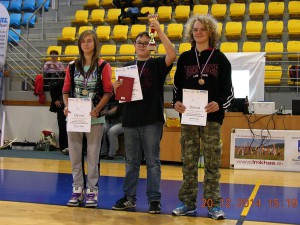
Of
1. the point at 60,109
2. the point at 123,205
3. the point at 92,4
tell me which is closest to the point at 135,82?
the point at 123,205

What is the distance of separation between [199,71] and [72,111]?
1096 millimetres

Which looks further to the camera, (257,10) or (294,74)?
(257,10)

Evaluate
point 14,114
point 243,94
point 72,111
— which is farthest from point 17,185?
point 14,114

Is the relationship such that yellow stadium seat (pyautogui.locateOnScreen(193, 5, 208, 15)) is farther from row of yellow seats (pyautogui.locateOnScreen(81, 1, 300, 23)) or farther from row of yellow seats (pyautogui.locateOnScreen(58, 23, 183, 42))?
row of yellow seats (pyautogui.locateOnScreen(58, 23, 183, 42))

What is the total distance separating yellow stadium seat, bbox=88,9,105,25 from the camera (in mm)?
11308

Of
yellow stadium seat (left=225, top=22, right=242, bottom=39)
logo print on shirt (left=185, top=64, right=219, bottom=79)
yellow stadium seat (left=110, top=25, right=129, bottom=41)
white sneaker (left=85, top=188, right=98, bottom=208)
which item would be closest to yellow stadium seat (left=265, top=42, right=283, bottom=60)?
yellow stadium seat (left=225, top=22, right=242, bottom=39)

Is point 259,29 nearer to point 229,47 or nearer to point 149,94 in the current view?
point 229,47

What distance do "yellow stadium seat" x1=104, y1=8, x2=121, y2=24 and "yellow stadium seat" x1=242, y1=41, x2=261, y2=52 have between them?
12.3 feet

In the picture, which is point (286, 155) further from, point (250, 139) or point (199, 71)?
point (199, 71)

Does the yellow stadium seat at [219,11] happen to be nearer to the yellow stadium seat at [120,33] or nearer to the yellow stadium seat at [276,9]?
the yellow stadium seat at [276,9]

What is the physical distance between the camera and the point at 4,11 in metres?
8.60

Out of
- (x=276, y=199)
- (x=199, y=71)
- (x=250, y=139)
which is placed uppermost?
(x=199, y=71)

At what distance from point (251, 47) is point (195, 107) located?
6451mm

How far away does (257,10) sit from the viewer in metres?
10.1
